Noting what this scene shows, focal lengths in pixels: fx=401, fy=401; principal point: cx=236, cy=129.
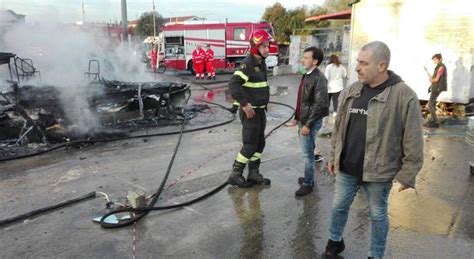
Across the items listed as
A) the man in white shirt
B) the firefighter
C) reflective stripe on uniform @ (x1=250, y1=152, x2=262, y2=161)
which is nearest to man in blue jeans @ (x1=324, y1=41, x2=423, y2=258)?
the firefighter

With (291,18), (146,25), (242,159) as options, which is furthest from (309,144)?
(146,25)

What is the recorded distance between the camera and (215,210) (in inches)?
175

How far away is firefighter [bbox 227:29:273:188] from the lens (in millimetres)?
4691

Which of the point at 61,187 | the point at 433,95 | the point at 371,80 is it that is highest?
the point at 371,80

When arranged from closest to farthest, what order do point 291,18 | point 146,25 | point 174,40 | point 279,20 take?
point 174,40 → point 291,18 → point 279,20 → point 146,25

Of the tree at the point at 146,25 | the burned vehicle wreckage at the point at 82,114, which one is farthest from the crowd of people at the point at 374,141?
the tree at the point at 146,25

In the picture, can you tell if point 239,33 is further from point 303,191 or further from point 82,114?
point 303,191

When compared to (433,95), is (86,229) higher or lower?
lower

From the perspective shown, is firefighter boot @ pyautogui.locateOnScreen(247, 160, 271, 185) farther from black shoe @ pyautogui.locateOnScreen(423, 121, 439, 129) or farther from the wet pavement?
black shoe @ pyautogui.locateOnScreen(423, 121, 439, 129)

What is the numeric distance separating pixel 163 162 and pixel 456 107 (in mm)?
7690

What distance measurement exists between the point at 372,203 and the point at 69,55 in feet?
30.7

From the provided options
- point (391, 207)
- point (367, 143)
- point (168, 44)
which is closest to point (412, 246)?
point (391, 207)

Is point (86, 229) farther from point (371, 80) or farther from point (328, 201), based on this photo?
point (371, 80)

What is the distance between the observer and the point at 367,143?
2.85 m
